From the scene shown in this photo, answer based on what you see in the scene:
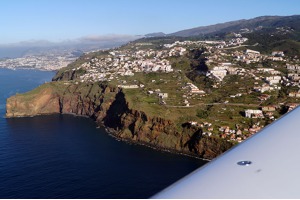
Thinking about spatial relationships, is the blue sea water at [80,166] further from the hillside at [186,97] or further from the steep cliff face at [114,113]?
the hillside at [186,97]

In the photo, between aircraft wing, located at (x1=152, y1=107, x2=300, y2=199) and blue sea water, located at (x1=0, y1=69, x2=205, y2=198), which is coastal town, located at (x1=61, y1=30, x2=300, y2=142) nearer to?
blue sea water, located at (x1=0, y1=69, x2=205, y2=198)

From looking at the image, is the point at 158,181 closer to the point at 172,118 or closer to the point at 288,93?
the point at 172,118

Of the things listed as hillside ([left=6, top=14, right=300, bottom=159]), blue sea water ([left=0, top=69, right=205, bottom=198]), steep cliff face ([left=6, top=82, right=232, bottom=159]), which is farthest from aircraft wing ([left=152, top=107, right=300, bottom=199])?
steep cliff face ([left=6, top=82, right=232, bottom=159])

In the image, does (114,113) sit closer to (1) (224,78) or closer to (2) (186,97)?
(2) (186,97)

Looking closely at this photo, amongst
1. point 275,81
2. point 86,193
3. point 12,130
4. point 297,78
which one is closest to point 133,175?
point 86,193

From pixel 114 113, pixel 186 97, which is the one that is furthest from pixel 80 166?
pixel 186 97
